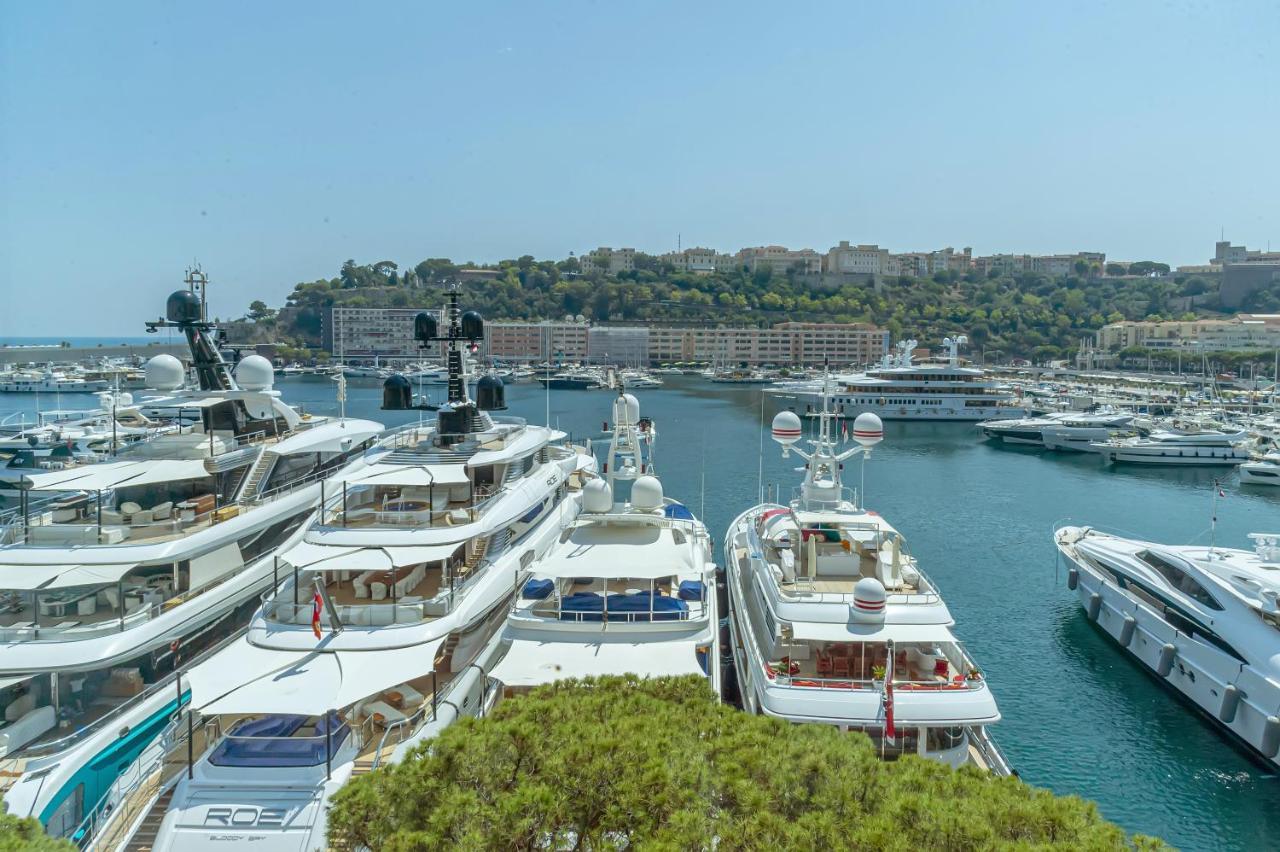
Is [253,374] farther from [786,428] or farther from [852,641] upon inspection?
[852,641]

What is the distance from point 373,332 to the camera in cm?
17912

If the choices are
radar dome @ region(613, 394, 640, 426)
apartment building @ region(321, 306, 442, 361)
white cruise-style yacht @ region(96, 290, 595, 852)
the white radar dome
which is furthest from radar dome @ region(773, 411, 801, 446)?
apartment building @ region(321, 306, 442, 361)

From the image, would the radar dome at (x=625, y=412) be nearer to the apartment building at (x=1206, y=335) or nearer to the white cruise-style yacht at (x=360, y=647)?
the white cruise-style yacht at (x=360, y=647)

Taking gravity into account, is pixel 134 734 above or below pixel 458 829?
below

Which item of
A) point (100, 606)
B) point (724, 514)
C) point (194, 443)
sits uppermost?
point (194, 443)

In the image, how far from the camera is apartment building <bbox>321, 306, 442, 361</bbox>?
177125mm

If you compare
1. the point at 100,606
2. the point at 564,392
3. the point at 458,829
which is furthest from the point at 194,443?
the point at 564,392

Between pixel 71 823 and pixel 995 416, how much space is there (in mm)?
93874

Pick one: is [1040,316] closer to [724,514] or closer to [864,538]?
[724,514]

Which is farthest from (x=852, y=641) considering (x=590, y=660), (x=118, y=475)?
(x=118, y=475)

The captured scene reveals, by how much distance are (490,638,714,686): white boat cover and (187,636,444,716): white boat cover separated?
1.48 metres

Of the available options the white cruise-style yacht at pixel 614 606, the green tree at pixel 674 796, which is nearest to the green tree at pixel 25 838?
the green tree at pixel 674 796

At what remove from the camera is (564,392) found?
130 meters

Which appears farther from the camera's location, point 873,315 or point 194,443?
point 873,315
